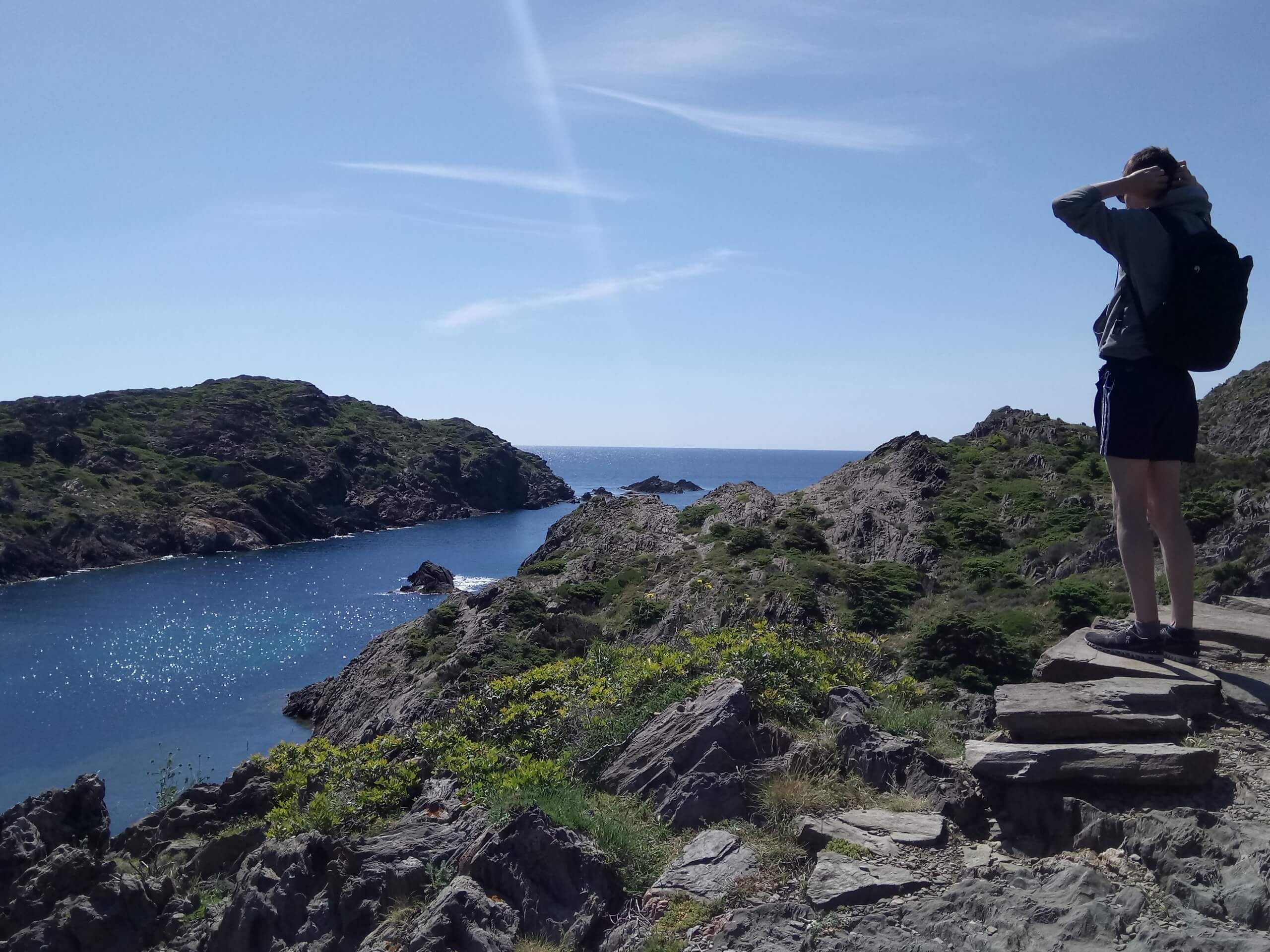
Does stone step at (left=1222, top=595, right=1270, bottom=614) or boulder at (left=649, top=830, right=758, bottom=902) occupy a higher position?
stone step at (left=1222, top=595, right=1270, bottom=614)

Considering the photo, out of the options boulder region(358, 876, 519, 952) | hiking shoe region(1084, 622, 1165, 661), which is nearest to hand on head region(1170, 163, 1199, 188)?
hiking shoe region(1084, 622, 1165, 661)

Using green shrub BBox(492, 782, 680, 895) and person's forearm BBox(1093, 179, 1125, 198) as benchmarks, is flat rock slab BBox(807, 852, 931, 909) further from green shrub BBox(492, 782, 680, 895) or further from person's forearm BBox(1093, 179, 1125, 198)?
person's forearm BBox(1093, 179, 1125, 198)

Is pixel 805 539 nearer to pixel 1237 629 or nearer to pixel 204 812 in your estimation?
pixel 204 812

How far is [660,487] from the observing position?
13350cm

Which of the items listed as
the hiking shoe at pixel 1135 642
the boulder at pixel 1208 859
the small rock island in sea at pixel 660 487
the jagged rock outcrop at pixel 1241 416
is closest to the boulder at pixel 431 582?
the jagged rock outcrop at pixel 1241 416

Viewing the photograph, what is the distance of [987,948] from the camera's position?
3.64 metres

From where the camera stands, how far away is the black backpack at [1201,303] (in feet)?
16.5

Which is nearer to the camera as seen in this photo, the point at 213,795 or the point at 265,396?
the point at 213,795

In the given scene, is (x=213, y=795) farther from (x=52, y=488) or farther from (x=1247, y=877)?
(x=52, y=488)

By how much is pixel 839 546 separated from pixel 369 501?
8480 centimetres

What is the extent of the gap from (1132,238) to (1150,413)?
0.98 meters

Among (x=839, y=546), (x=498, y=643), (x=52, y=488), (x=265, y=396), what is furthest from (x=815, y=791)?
(x=265, y=396)

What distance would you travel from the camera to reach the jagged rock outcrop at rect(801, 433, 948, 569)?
25.3m

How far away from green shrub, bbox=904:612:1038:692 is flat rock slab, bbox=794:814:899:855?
1083 cm
